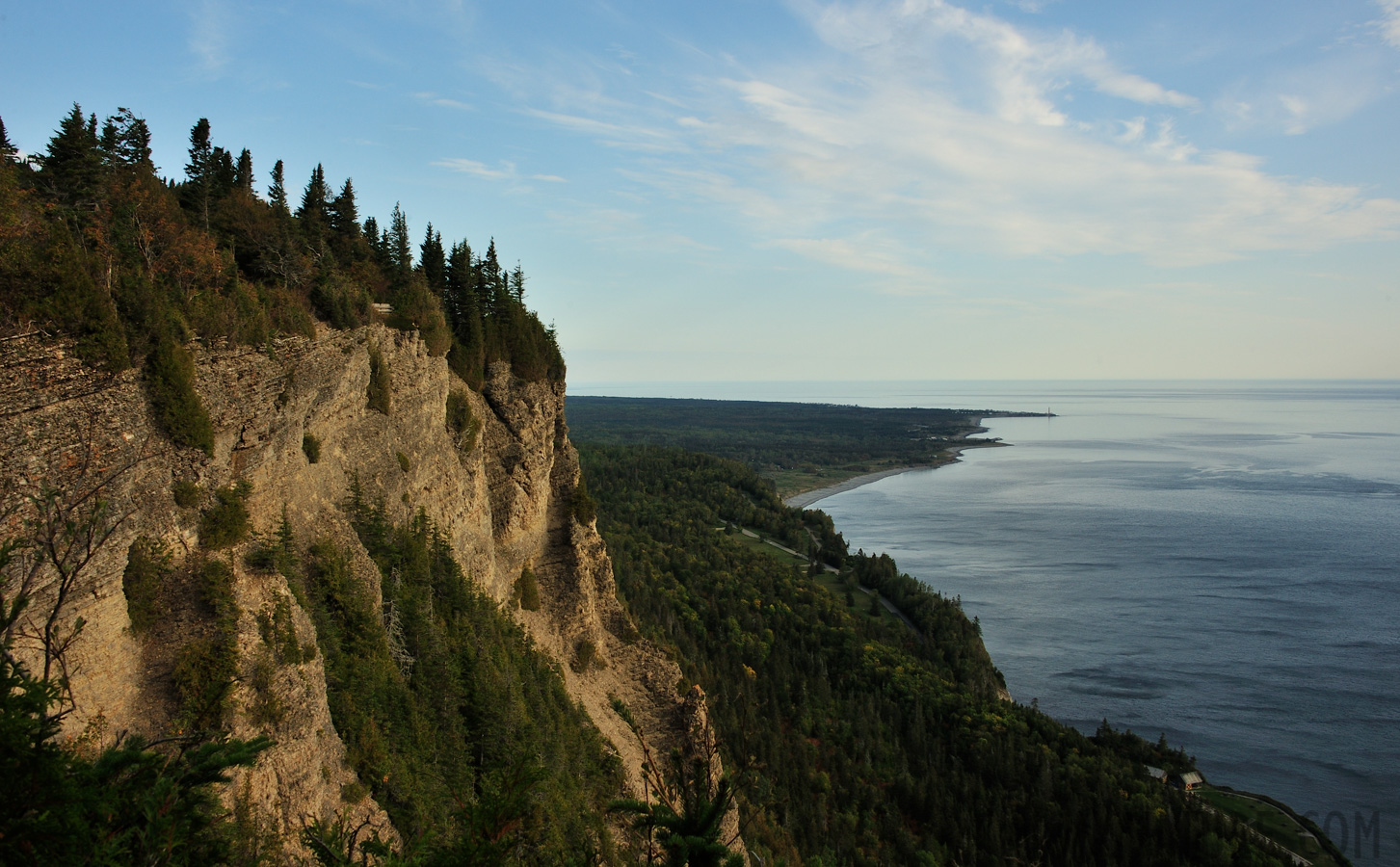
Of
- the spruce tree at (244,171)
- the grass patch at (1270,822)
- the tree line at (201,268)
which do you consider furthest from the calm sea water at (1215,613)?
the spruce tree at (244,171)

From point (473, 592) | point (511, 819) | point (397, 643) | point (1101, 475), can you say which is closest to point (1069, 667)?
point (473, 592)

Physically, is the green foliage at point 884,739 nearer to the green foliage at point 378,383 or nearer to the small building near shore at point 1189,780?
the small building near shore at point 1189,780

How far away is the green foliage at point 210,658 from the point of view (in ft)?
40.4

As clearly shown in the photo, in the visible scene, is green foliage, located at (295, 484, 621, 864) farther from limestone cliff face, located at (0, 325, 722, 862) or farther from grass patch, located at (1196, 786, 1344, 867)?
grass patch, located at (1196, 786, 1344, 867)

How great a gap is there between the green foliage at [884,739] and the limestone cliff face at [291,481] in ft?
49.6

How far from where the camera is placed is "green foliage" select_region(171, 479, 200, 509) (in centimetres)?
1341

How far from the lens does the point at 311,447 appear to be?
19.8 meters

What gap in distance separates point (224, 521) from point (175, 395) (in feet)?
8.38

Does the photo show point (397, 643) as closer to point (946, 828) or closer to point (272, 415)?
point (272, 415)

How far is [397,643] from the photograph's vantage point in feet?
70.3

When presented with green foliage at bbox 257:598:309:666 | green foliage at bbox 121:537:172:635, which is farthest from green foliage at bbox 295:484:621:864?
green foliage at bbox 121:537:172:635

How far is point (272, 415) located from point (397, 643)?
823 cm

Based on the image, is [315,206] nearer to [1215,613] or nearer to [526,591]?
[526,591]

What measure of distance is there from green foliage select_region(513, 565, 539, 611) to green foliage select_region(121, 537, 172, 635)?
68.4ft
